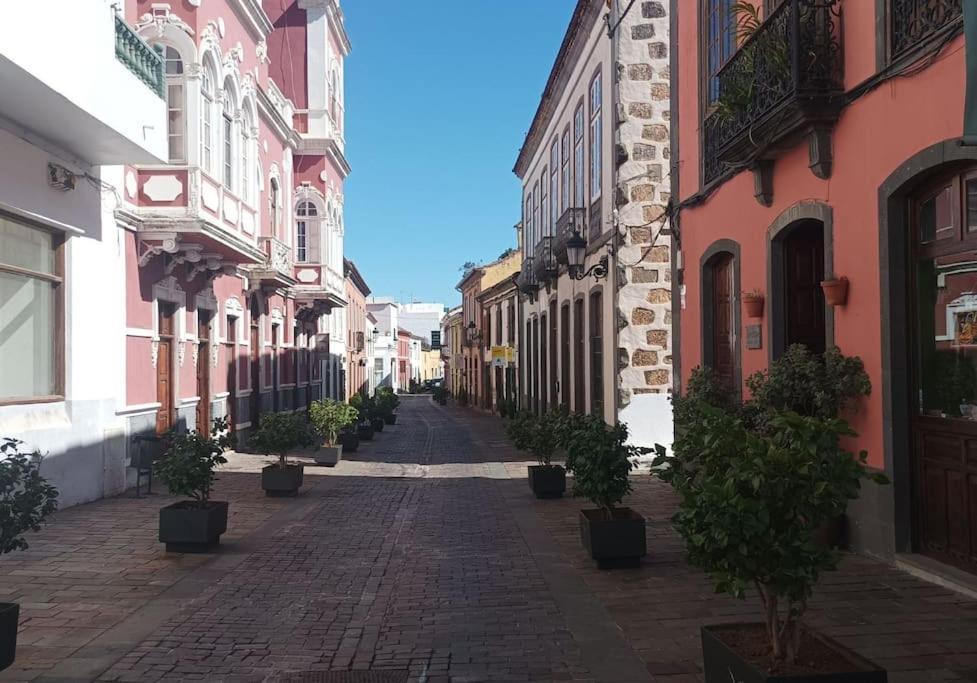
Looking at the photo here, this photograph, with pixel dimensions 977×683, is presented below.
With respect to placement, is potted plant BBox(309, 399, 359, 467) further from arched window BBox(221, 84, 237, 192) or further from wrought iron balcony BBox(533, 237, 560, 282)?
wrought iron balcony BBox(533, 237, 560, 282)

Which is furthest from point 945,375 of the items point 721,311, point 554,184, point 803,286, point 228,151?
point 554,184

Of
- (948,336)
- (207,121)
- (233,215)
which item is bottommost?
(948,336)

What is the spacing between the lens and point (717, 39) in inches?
408

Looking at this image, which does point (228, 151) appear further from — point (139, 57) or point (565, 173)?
point (565, 173)

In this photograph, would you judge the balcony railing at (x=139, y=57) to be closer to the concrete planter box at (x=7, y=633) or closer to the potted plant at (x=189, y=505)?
the potted plant at (x=189, y=505)

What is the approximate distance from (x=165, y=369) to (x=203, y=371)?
2.10 meters

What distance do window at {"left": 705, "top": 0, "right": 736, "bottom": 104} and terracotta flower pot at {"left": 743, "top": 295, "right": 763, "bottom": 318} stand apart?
293cm

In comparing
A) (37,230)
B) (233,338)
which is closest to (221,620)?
(37,230)

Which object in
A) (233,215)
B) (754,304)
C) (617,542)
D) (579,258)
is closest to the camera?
(617,542)

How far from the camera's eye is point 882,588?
592 cm

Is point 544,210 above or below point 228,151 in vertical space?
above

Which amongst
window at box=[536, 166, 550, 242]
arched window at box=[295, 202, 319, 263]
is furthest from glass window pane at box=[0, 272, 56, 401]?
window at box=[536, 166, 550, 242]

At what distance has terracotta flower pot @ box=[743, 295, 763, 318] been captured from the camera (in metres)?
8.73

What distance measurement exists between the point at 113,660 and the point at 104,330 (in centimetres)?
747
